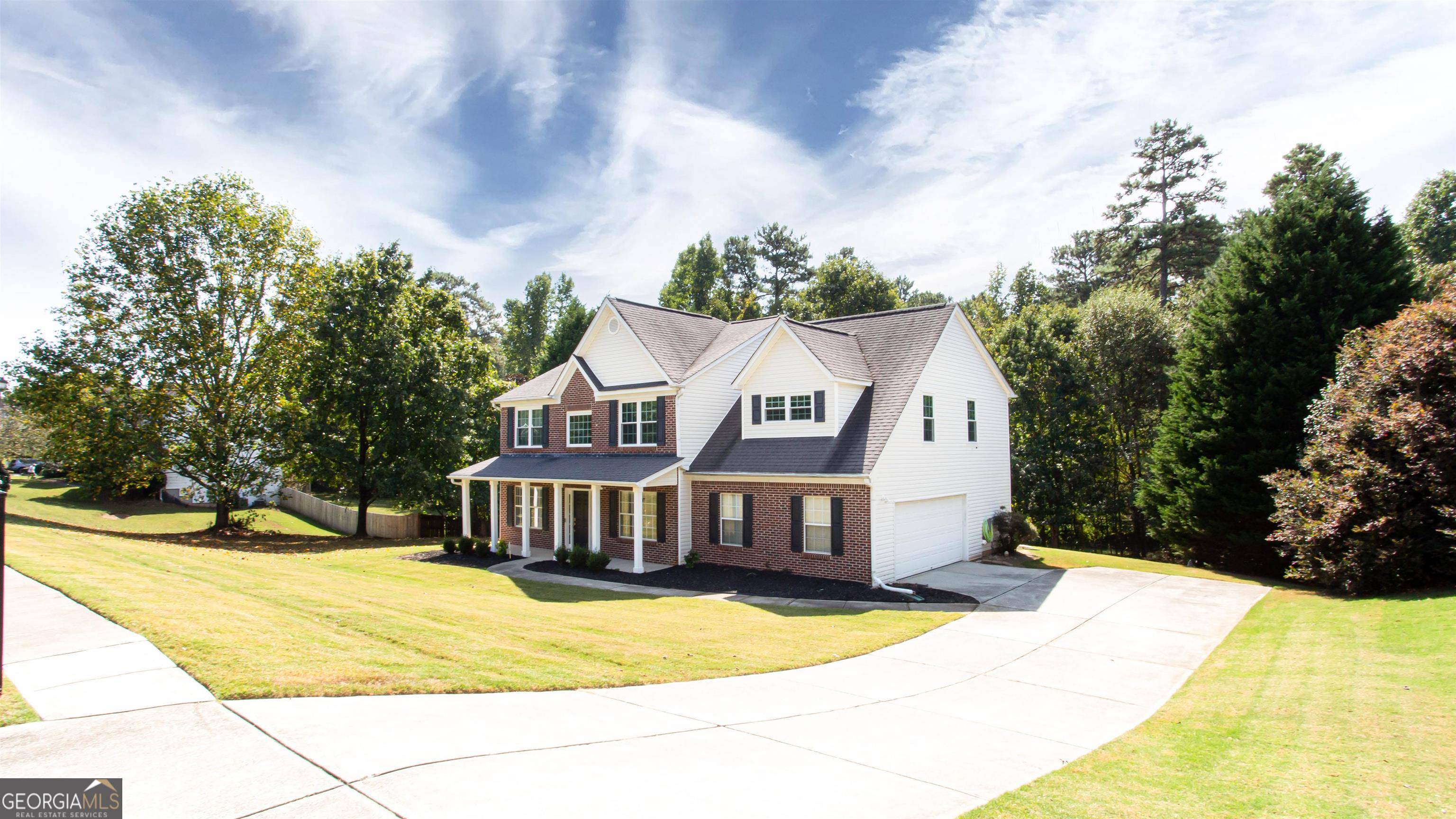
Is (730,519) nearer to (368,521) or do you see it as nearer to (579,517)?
(579,517)

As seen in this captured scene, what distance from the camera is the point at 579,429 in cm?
2527

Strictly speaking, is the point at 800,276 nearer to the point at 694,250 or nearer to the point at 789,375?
Answer: the point at 694,250

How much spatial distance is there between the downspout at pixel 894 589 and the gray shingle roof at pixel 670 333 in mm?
8606

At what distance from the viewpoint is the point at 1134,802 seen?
5660mm

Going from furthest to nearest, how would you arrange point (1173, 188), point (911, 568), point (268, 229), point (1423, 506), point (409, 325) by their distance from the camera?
point (1173, 188) → point (409, 325) → point (268, 229) → point (911, 568) → point (1423, 506)

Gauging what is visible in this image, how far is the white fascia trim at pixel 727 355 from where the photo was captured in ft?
72.4

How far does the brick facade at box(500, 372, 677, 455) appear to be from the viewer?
72.9 feet

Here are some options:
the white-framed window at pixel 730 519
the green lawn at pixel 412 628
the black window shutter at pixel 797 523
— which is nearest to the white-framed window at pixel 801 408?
the black window shutter at pixel 797 523

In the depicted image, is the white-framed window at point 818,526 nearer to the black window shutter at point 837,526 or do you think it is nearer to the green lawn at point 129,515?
the black window shutter at point 837,526

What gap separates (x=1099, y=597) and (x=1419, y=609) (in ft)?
17.9

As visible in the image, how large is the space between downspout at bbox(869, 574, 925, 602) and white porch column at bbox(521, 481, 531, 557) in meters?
12.8

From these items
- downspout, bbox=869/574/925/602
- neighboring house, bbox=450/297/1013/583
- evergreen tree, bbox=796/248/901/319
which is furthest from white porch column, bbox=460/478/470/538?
evergreen tree, bbox=796/248/901/319

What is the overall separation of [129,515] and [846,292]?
143 feet

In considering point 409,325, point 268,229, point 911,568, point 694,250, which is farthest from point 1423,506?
point 694,250
